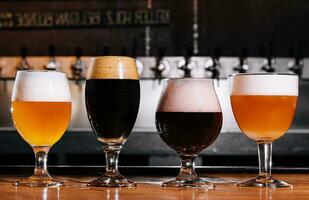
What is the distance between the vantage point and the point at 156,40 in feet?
12.0

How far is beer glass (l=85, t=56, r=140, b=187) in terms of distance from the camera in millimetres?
976

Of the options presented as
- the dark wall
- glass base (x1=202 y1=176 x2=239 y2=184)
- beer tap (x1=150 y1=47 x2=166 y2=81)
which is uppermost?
the dark wall

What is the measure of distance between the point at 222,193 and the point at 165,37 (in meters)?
2.87

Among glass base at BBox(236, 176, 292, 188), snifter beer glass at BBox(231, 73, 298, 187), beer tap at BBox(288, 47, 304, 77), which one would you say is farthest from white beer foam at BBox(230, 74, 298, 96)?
beer tap at BBox(288, 47, 304, 77)

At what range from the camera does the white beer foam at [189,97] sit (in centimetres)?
97

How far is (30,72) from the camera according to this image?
100 centimetres

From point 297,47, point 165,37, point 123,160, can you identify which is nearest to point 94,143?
point 123,160

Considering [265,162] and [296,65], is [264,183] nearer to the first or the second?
[265,162]

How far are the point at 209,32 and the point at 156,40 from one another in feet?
1.05

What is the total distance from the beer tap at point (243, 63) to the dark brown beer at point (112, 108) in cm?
234

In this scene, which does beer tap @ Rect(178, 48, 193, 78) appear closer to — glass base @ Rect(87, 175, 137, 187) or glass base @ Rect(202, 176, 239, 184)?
glass base @ Rect(202, 176, 239, 184)

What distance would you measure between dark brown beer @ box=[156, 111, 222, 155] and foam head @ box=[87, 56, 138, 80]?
10cm

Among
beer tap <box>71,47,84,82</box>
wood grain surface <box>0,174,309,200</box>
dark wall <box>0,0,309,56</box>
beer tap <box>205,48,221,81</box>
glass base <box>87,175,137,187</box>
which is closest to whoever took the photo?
wood grain surface <box>0,174,309,200</box>

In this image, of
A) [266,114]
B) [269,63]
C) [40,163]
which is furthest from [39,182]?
[269,63]
